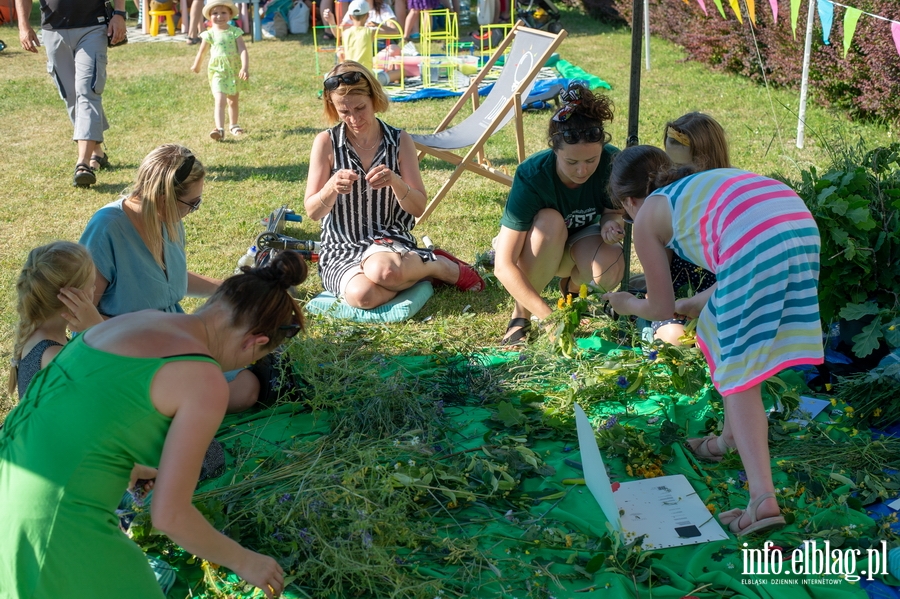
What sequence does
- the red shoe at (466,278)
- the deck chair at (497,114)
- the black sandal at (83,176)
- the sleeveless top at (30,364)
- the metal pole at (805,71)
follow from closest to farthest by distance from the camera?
the sleeveless top at (30,364) → the red shoe at (466,278) → the deck chair at (497,114) → the black sandal at (83,176) → the metal pole at (805,71)

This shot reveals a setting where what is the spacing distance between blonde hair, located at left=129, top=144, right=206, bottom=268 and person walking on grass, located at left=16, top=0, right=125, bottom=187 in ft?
12.7

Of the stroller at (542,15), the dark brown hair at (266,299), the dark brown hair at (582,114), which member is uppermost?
the stroller at (542,15)

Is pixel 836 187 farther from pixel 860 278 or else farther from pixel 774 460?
pixel 774 460

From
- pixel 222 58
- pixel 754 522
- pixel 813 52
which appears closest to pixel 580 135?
pixel 754 522

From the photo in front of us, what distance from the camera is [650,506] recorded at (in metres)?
2.75

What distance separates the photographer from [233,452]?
10.0ft

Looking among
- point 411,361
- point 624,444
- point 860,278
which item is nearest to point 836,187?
point 860,278

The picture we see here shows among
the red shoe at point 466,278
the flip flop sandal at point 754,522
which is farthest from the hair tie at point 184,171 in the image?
the flip flop sandal at point 754,522

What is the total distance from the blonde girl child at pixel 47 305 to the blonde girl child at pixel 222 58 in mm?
5576

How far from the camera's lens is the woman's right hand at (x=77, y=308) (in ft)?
9.00

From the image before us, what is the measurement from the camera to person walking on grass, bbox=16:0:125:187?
21.0 ft

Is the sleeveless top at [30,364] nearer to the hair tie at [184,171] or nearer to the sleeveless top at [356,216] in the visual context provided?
the hair tie at [184,171]

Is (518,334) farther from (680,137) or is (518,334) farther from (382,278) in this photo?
(680,137)

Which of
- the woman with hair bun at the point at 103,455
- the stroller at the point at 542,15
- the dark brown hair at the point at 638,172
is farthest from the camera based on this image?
the stroller at the point at 542,15
